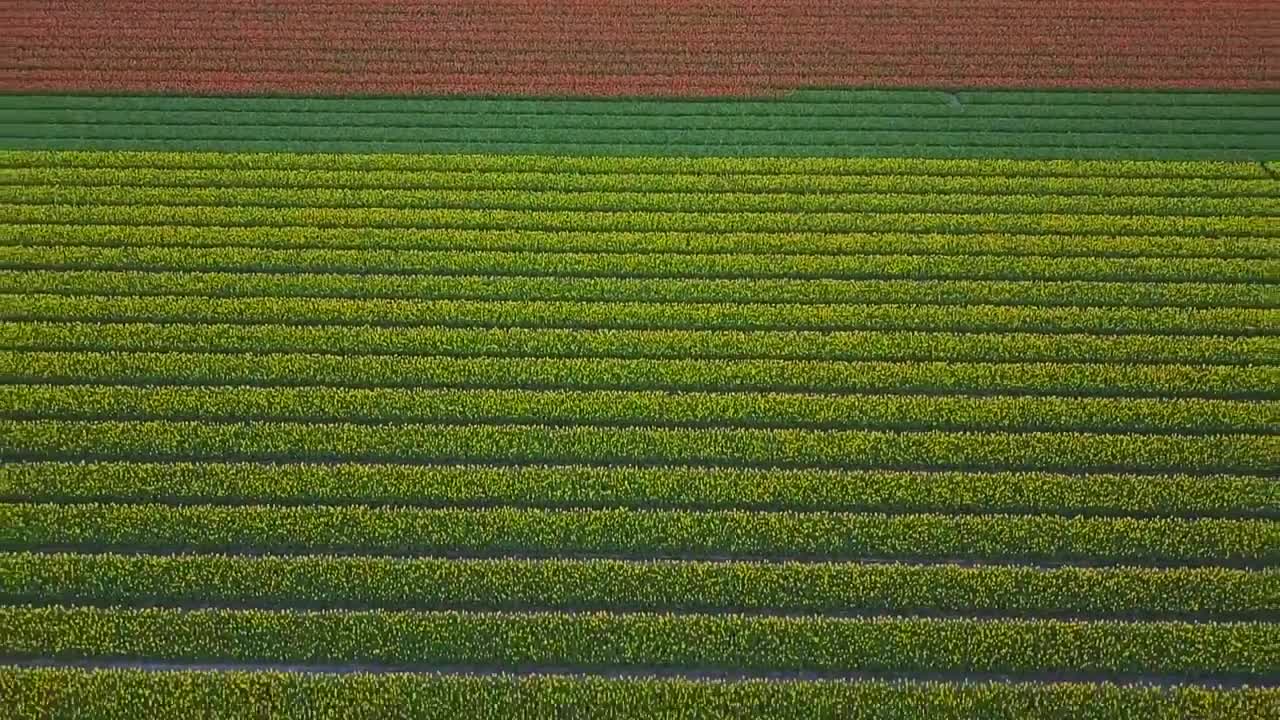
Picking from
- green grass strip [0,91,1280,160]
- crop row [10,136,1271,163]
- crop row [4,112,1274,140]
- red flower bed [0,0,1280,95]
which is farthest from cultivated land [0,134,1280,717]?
red flower bed [0,0,1280,95]

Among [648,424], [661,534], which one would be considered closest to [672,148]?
[648,424]

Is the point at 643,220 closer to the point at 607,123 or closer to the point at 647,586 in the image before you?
the point at 607,123

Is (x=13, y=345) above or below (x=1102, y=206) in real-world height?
below

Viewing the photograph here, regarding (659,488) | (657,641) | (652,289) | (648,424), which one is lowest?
(657,641)

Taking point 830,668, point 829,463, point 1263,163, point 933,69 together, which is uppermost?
point 933,69

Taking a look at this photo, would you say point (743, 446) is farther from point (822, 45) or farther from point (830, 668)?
point (822, 45)

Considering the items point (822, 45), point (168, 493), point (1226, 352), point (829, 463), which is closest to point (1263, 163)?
point (1226, 352)

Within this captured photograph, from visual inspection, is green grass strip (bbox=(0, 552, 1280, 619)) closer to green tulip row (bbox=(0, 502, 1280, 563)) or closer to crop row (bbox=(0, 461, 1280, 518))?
green tulip row (bbox=(0, 502, 1280, 563))
